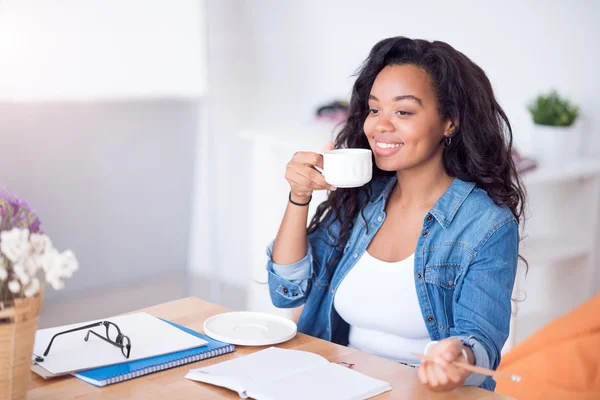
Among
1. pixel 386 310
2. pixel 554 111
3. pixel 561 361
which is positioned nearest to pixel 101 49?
pixel 554 111

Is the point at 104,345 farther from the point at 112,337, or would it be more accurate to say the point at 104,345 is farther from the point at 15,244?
the point at 15,244

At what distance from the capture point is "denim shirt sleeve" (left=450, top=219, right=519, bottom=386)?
4.39 feet

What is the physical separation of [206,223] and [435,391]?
248 cm

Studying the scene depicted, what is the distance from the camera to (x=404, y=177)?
164 centimetres

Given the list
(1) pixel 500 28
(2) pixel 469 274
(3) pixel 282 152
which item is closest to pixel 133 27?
(3) pixel 282 152

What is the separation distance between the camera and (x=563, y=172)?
238cm

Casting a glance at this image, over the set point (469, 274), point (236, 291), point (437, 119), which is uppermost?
point (437, 119)

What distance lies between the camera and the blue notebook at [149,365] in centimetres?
115

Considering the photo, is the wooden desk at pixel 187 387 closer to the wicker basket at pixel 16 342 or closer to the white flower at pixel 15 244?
the wicker basket at pixel 16 342

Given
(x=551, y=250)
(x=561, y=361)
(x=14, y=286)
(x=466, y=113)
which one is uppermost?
(x=466, y=113)

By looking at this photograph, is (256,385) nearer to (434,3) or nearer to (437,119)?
(437,119)

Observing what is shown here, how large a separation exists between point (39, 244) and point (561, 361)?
142 cm

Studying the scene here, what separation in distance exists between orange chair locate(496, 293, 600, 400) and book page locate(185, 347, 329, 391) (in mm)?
834

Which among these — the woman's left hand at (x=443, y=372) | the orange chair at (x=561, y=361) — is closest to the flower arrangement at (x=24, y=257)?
the woman's left hand at (x=443, y=372)
